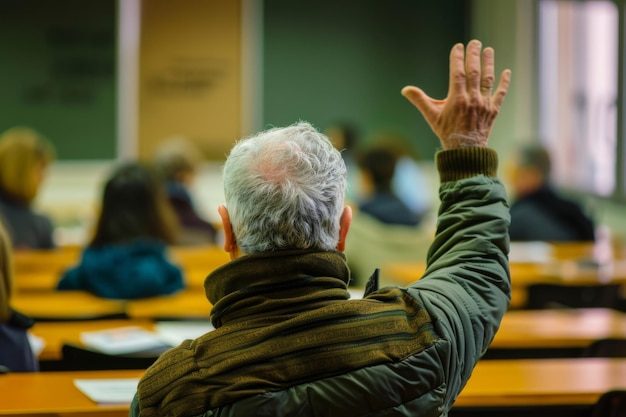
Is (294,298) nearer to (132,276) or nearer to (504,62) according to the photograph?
(132,276)

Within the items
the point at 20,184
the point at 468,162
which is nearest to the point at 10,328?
the point at 468,162

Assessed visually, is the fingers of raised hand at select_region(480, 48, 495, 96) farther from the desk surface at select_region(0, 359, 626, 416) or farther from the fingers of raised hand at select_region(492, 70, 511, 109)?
the desk surface at select_region(0, 359, 626, 416)

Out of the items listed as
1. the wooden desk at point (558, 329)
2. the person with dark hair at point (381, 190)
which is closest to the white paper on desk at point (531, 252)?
the person with dark hair at point (381, 190)

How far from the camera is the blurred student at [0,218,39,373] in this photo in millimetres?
2467

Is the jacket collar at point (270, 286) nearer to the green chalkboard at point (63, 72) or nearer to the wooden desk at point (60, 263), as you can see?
the wooden desk at point (60, 263)

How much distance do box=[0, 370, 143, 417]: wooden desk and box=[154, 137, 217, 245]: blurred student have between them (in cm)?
293

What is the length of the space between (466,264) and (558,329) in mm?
1691

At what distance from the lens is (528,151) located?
20.0ft

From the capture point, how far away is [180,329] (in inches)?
124

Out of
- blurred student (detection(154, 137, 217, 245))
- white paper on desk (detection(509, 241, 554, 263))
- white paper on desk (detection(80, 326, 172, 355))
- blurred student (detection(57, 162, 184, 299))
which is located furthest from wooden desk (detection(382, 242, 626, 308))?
white paper on desk (detection(80, 326, 172, 355))

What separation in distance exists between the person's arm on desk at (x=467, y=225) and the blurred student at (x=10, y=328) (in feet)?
3.95

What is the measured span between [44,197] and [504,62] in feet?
16.0

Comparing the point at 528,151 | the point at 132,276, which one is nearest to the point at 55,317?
the point at 132,276

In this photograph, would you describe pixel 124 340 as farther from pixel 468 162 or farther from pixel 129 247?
pixel 468 162
